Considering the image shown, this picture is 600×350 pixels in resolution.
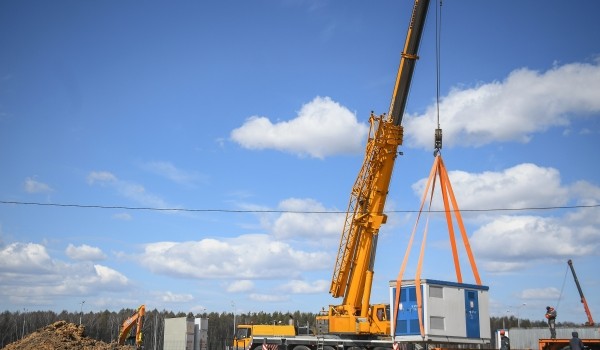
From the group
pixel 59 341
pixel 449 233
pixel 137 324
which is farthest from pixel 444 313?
pixel 59 341

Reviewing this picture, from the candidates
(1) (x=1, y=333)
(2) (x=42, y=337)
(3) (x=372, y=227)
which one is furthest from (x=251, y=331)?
(1) (x=1, y=333)

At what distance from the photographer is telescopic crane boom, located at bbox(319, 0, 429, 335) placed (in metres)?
27.0

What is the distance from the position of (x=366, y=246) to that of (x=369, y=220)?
124cm

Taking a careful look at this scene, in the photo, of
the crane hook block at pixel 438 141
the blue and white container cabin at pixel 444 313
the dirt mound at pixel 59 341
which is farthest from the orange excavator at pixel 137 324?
A: the crane hook block at pixel 438 141

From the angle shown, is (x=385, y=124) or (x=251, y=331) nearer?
(x=385, y=124)

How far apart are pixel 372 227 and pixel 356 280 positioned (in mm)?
2605

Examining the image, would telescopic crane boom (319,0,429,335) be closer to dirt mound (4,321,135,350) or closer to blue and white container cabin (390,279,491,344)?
blue and white container cabin (390,279,491,344)

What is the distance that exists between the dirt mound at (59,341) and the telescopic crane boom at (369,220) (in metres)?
12.4

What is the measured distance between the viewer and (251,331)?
30.3 meters

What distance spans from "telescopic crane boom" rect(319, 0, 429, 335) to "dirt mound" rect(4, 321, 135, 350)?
40.7 ft

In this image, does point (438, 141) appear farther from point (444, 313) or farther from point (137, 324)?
point (137, 324)

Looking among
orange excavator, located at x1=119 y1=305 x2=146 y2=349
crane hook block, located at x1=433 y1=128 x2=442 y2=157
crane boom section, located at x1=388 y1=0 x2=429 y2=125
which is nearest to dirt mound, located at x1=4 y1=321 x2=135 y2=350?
orange excavator, located at x1=119 y1=305 x2=146 y2=349

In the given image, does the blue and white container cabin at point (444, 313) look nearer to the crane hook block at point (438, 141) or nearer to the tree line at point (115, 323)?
the crane hook block at point (438, 141)

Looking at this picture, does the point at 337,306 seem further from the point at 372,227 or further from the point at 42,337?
the point at 42,337
